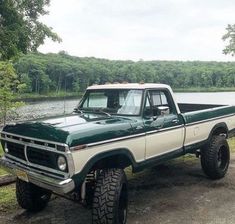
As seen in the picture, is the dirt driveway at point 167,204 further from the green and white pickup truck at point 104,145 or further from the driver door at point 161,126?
the driver door at point 161,126

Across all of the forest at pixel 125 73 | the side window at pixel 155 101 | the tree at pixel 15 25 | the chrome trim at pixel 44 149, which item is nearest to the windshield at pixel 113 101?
the side window at pixel 155 101

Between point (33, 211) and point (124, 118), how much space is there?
2.05 meters

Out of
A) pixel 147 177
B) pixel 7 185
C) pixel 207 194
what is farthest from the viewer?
pixel 147 177

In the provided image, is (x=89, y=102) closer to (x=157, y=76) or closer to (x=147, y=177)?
(x=147, y=177)

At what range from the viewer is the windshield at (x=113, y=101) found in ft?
19.4

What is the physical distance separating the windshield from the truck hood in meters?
0.36

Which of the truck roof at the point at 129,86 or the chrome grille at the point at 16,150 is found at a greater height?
the truck roof at the point at 129,86

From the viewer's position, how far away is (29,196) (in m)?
5.50

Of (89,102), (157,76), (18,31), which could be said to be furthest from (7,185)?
(157,76)

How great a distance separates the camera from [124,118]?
563cm

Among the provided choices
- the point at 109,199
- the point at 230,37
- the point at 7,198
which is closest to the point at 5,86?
the point at 7,198

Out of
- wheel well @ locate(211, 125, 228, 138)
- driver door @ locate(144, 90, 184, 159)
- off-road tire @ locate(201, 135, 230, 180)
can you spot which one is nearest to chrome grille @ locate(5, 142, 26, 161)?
driver door @ locate(144, 90, 184, 159)

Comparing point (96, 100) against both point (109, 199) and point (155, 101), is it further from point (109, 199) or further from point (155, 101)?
point (109, 199)

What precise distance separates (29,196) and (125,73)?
77.3 meters
